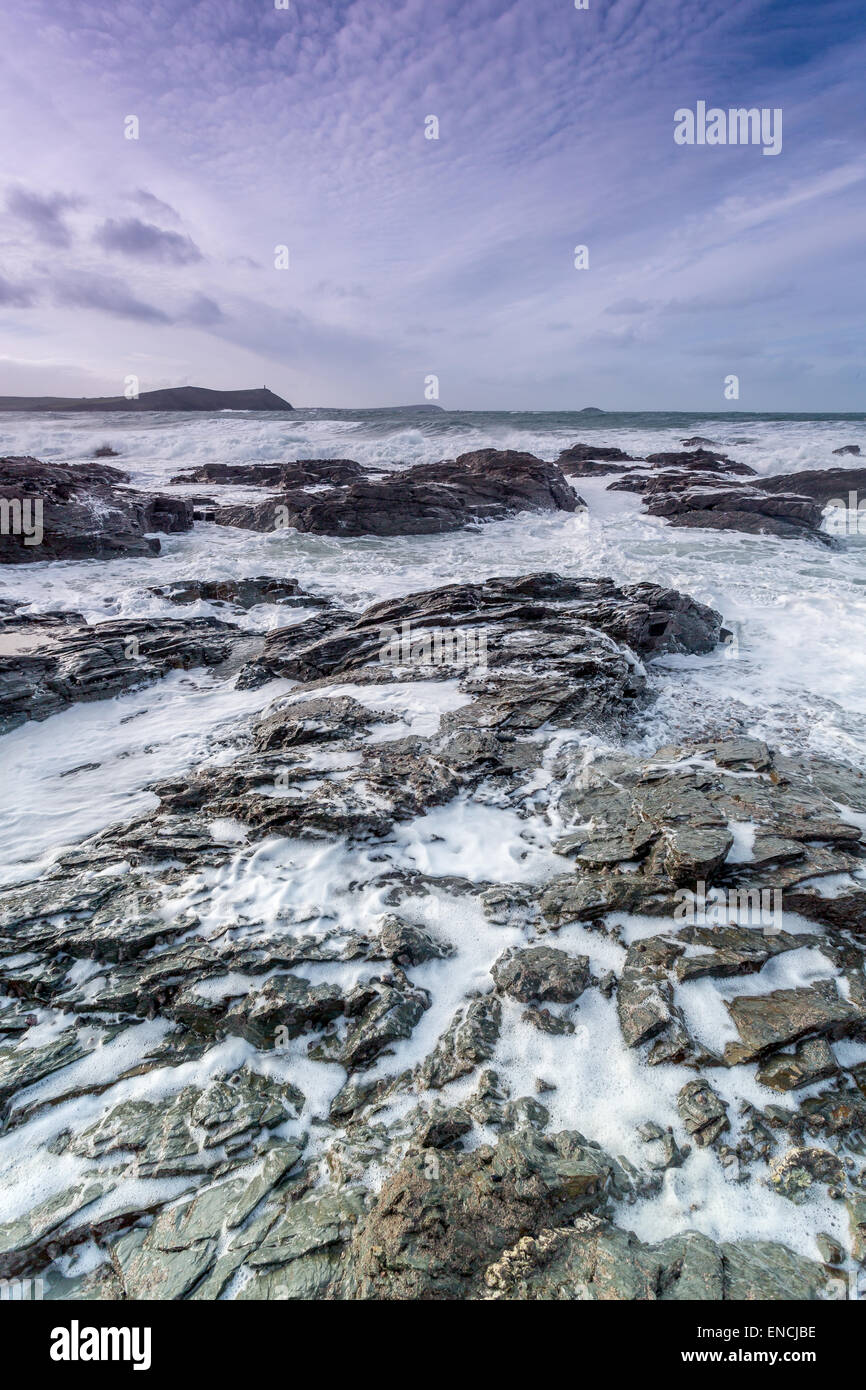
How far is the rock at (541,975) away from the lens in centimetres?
354

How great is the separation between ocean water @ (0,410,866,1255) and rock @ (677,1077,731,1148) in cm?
7

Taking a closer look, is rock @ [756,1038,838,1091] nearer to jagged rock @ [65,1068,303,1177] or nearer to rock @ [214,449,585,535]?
jagged rock @ [65,1068,303,1177]

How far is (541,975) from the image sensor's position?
364 centimetres

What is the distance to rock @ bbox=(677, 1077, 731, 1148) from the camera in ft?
9.08

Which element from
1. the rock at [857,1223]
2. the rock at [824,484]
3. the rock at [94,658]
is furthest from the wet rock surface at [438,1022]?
the rock at [824,484]

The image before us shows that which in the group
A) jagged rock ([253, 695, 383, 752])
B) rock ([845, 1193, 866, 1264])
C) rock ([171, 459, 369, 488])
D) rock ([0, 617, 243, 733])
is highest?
rock ([171, 459, 369, 488])

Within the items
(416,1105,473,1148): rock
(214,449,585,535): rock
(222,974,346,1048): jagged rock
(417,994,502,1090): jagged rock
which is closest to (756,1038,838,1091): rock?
(417,994,502,1090): jagged rock

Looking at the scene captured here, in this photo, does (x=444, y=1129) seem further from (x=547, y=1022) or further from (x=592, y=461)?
(x=592, y=461)

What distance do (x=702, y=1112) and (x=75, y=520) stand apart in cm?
1866

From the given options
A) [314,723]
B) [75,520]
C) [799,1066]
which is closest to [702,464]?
[75,520]

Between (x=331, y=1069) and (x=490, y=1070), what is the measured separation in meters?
0.89

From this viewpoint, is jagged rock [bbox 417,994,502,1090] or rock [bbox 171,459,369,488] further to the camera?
rock [bbox 171,459,369,488]
